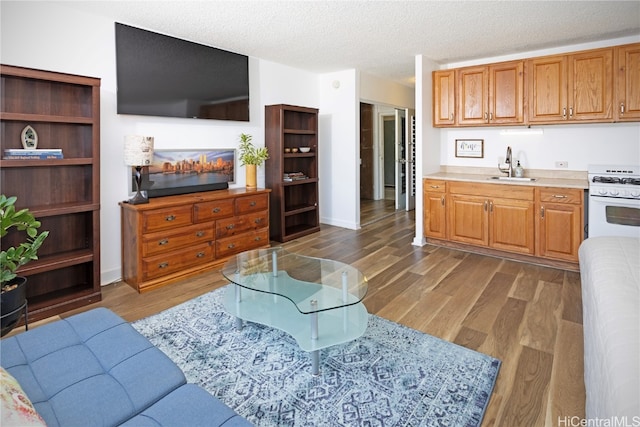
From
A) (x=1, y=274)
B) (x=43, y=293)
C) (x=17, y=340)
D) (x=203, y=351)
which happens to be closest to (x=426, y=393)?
(x=203, y=351)

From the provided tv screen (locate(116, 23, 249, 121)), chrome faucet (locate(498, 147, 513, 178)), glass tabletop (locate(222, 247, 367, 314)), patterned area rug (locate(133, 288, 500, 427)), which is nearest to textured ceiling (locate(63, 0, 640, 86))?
tv screen (locate(116, 23, 249, 121))

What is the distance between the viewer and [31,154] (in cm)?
283

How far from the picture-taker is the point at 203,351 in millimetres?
Answer: 2385

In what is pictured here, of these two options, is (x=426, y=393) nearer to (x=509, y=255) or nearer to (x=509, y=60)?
(x=509, y=255)

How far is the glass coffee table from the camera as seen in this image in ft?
7.14

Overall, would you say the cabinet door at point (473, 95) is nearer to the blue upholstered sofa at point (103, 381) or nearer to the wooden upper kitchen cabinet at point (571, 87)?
the wooden upper kitchen cabinet at point (571, 87)

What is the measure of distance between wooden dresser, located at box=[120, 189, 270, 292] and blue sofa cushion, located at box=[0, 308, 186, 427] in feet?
5.28

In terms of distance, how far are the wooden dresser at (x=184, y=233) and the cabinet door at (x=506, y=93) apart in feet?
A: 9.76

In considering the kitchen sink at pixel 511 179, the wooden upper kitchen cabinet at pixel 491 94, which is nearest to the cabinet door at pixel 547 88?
the wooden upper kitchen cabinet at pixel 491 94

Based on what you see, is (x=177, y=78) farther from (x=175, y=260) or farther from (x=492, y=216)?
(x=492, y=216)

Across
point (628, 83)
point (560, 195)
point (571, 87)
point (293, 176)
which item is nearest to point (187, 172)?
point (293, 176)

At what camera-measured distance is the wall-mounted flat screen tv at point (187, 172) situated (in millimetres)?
3848

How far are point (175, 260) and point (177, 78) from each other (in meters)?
1.92

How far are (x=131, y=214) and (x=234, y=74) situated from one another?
7.12 ft
